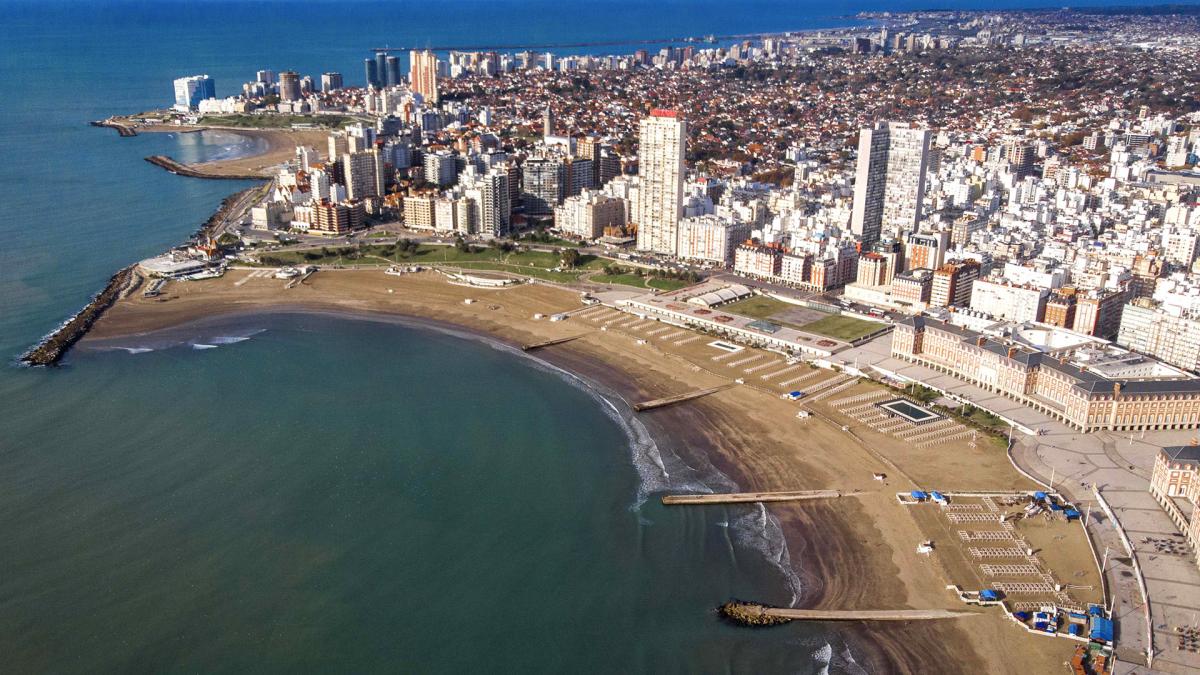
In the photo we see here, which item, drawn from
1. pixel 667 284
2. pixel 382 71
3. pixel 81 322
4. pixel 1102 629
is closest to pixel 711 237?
pixel 667 284

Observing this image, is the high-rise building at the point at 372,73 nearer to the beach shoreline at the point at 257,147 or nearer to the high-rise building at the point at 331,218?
the beach shoreline at the point at 257,147

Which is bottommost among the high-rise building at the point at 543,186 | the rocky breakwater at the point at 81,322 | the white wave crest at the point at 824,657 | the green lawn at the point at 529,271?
the white wave crest at the point at 824,657

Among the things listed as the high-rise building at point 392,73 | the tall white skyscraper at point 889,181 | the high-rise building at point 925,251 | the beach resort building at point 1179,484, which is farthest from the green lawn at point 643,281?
the high-rise building at point 392,73

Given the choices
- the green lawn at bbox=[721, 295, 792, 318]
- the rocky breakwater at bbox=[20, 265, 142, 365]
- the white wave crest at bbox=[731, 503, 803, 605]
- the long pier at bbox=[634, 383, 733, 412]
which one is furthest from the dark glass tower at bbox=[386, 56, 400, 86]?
the white wave crest at bbox=[731, 503, 803, 605]

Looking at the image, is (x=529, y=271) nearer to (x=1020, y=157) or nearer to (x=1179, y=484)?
(x=1179, y=484)

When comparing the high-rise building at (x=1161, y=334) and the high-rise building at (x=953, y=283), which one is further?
the high-rise building at (x=953, y=283)

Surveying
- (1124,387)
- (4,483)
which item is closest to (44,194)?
(4,483)
